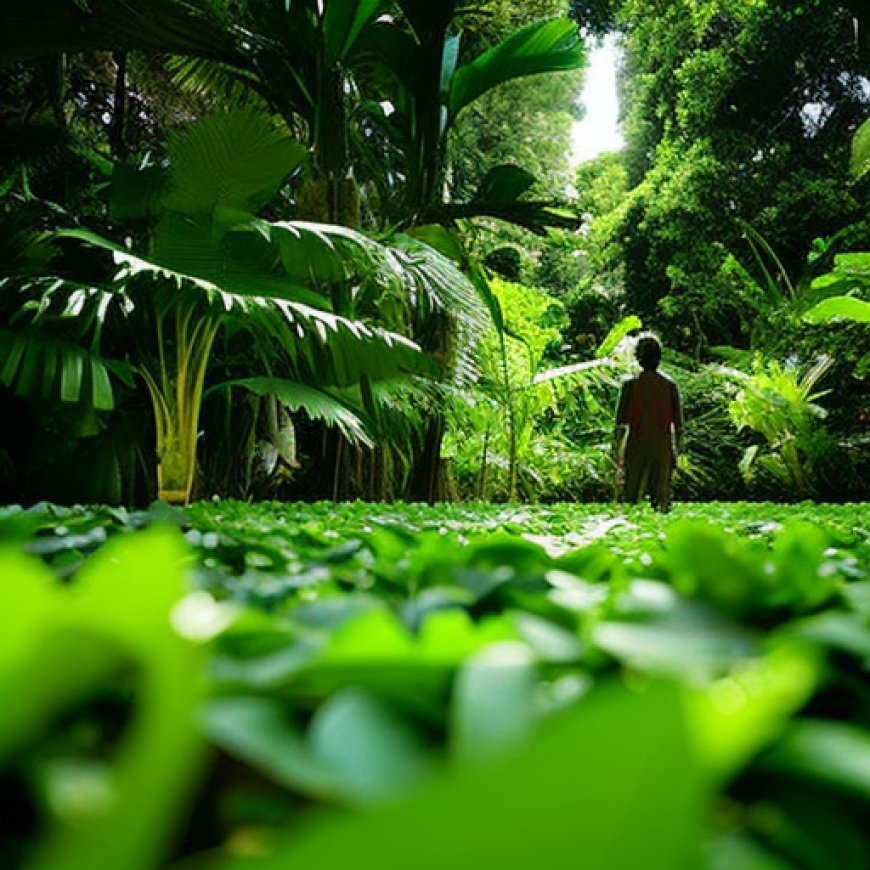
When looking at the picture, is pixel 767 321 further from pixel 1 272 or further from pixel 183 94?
pixel 1 272

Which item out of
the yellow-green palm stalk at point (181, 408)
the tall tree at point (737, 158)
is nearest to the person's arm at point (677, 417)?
the yellow-green palm stalk at point (181, 408)

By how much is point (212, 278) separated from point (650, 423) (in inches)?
109

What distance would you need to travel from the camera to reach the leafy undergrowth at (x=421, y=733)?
0.13 meters

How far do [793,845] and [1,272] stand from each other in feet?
12.1

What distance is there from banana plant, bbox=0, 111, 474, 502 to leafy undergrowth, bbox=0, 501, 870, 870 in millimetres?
2776

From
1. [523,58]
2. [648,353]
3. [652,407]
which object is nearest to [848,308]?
[648,353]

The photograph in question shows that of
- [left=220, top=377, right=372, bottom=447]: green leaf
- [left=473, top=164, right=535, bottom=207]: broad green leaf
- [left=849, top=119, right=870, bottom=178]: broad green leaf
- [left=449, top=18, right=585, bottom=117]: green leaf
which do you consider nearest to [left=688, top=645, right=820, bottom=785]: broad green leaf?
[left=220, top=377, right=372, bottom=447]: green leaf

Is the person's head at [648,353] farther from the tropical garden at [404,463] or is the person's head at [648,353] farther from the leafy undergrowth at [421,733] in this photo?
the leafy undergrowth at [421,733]

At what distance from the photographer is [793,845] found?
198 mm

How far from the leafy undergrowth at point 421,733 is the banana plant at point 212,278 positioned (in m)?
2.78

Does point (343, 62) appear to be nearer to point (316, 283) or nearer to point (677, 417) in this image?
point (316, 283)

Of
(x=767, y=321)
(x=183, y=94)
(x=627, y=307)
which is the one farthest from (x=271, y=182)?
(x=627, y=307)

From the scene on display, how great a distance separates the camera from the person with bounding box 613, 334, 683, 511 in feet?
16.2

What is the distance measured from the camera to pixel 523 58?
17.4 feet
